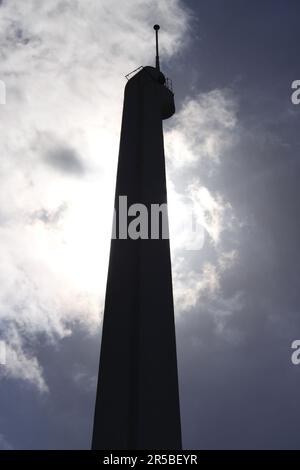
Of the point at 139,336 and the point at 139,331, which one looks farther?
the point at 139,331

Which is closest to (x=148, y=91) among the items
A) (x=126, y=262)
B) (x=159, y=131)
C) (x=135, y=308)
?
(x=159, y=131)

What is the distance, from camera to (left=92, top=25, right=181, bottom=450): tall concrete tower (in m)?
20.5

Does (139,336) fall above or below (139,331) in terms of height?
below

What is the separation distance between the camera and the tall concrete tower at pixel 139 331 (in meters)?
20.5

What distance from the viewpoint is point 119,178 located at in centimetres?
2989

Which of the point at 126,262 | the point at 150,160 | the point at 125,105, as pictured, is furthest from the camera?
the point at 125,105

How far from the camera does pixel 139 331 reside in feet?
73.4
